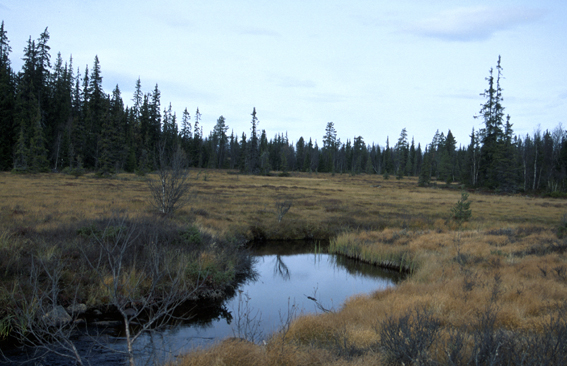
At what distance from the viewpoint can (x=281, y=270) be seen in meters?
15.4

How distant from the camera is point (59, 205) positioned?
19.5 meters

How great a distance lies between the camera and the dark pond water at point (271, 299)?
7.46 m

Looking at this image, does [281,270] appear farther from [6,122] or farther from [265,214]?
[6,122]

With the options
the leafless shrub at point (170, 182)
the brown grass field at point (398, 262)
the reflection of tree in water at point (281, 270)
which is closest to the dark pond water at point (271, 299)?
the reflection of tree in water at point (281, 270)

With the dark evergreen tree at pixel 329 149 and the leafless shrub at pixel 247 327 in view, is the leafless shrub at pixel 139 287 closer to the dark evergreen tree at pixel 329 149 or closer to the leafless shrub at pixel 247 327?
the leafless shrub at pixel 247 327

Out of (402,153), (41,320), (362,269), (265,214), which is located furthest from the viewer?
(402,153)

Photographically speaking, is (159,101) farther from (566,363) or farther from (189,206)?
(566,363)

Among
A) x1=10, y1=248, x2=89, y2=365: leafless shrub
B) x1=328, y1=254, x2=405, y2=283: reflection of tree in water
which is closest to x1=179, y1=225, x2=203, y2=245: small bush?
x1=10, y1=248, x2=89, y2=365: leafless shrub

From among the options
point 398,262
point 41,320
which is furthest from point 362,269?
point 41,320

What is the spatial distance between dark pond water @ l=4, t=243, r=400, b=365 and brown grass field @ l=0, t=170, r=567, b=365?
0.89 metres

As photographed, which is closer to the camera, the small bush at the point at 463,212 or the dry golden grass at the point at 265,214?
the dry golden grass at the point at 265,214

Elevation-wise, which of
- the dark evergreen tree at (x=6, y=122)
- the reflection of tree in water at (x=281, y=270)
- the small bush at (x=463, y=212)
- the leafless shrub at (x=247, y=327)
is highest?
the dark evergreen tree at (x=6, y=122)

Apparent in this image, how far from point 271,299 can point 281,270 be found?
3.76 metres

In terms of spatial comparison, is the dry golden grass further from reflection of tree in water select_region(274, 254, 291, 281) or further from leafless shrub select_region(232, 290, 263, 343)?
leafless shrub select_region(232, 290, 263, 343)
